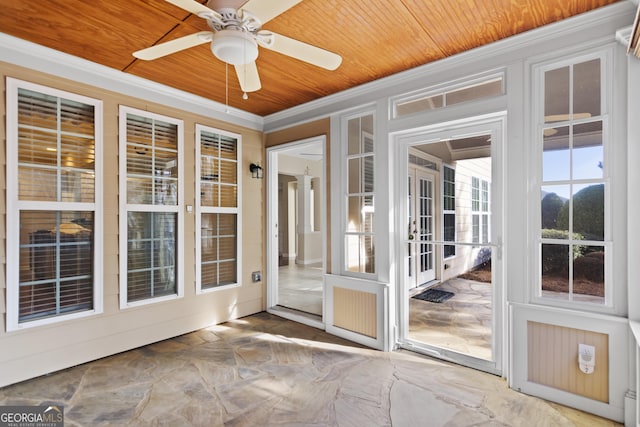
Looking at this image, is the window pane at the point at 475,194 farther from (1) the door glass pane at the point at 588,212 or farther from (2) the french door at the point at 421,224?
(1) the door glass pane at the point at 588,212

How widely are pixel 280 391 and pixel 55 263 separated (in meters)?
2.19

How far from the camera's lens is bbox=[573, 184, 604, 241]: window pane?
2.24m

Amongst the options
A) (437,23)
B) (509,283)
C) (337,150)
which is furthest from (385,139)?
(509,283)

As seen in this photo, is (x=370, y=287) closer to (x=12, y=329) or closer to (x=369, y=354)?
(x=369, y=354)

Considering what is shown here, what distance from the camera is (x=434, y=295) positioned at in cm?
379

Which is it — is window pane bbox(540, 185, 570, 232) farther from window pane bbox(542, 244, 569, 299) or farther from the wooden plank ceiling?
the wooden plank ceiling

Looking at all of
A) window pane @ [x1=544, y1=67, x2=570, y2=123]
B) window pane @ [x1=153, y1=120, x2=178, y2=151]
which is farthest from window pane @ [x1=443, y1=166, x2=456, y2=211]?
window pane @ [x1=153, y1=120, x2=178, y2=151]

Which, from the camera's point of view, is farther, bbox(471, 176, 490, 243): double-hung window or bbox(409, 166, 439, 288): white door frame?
bbox(409, 166, 439, 288): white door frame

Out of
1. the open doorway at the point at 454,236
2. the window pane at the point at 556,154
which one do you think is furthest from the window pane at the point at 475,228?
the window pane at the point at 556,154

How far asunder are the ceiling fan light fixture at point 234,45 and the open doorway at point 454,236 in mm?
1794

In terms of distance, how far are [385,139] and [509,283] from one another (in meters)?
1.69

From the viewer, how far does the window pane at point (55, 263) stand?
8.67 ft

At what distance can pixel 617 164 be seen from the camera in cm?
215

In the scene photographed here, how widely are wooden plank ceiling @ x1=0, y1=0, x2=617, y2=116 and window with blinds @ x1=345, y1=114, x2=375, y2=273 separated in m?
0.61
